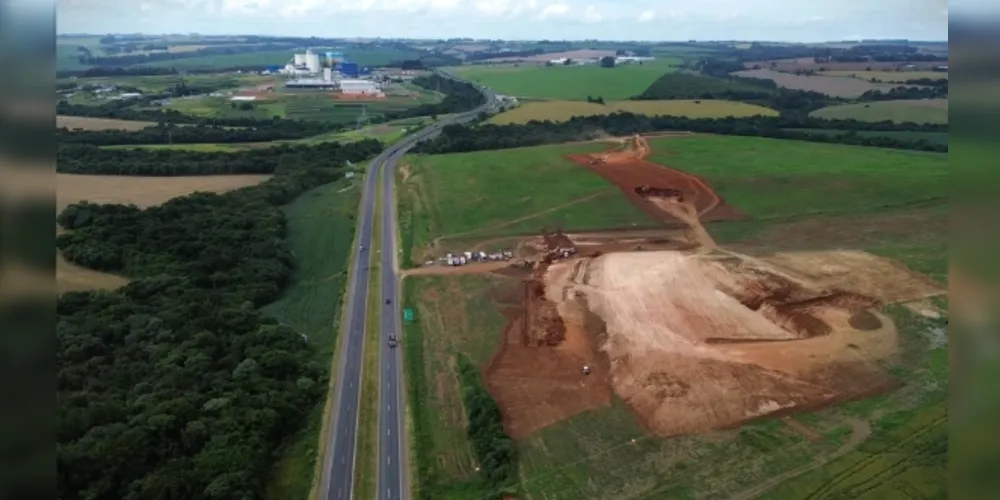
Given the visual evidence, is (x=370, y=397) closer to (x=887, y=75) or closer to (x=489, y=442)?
(x=489, y=442)

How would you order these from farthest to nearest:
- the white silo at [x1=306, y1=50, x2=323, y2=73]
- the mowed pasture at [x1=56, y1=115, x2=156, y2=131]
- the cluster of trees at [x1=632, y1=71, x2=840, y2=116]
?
the white silo at [x1=306, y1=50, x2=323, y2=73]
the cluster of trees at [x1=632, y1=71, x2=840, y2=116]
the mowed pasture at [x1=56, y1=115, x2=156, y2=131]

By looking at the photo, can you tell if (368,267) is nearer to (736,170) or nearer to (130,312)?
(130,312)

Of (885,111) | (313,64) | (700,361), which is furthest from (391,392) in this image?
(313,64)

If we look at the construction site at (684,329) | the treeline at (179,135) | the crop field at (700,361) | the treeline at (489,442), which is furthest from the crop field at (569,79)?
the treeline at (489,442)

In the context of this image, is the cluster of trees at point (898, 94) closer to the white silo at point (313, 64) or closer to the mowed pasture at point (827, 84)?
the mowed pasture at point (827, 84)

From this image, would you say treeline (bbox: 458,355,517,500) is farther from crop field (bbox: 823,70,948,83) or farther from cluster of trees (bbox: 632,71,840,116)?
crop field (bbox: 823,70,948,83)

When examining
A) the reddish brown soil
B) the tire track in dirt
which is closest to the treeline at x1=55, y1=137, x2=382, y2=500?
the tire track in dirt
